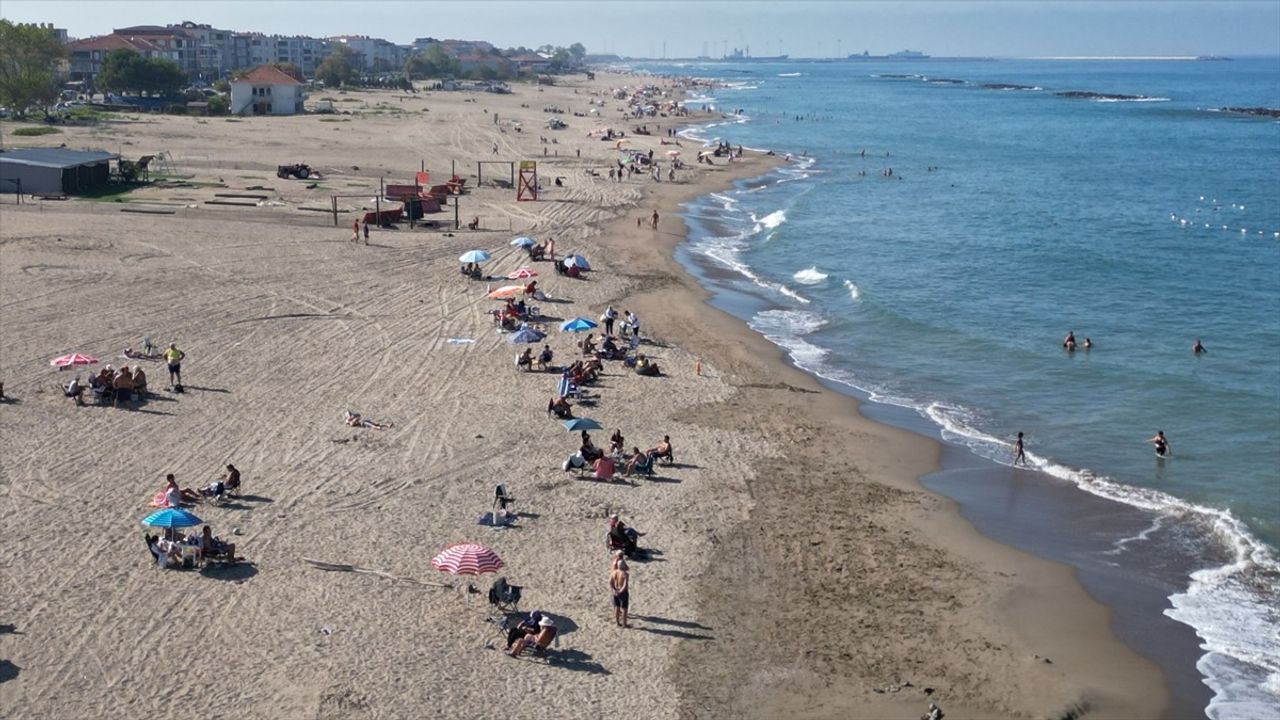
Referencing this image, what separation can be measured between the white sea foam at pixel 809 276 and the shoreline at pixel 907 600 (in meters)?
11.5

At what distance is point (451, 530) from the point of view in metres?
19.3

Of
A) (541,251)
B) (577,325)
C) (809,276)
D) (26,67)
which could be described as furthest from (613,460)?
(26,67)

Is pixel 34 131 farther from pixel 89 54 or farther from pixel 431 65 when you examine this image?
pixel 431 65

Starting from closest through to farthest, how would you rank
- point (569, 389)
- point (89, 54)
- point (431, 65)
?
point (569, 389) → point (89, 54) → point (431, 65)

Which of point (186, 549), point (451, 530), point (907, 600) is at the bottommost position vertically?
point (907, 600)

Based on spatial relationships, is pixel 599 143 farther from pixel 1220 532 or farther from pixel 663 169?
pixel 1220 532

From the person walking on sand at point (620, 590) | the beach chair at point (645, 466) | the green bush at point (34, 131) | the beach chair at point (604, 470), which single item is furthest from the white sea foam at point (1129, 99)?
the person walking on sand at point (620, 590)

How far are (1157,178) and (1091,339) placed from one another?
4693cm

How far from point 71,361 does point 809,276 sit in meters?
26.1

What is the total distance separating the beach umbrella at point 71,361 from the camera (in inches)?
1011

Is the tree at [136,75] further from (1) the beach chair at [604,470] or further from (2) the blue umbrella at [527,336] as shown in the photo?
(1) the beach chair at [604,470]

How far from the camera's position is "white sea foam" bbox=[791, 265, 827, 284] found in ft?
140

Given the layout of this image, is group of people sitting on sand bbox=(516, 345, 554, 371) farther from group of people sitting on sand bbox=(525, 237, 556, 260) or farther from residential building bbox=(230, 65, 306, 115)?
residential building bbox=(230, 65, 306, 115)

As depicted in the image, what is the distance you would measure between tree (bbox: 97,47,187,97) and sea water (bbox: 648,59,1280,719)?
5210 centimetres
